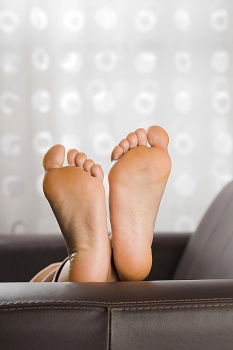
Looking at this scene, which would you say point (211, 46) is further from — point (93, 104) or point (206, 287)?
point (206, 287)

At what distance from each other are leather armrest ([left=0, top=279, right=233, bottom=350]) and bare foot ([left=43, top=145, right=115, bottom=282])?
232 mm

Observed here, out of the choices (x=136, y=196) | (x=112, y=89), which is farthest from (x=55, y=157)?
(x=112, y=89)

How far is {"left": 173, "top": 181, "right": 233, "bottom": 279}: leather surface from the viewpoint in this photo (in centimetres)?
134

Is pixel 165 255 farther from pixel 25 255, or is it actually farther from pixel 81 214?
pixel 81 214

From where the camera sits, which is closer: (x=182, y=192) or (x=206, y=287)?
(x=206, y=287)

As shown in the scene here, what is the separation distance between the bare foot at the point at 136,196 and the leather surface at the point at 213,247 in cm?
19

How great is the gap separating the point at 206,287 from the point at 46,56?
2.08 meters

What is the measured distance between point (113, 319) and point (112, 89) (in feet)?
6.95

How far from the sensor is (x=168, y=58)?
2900 mm

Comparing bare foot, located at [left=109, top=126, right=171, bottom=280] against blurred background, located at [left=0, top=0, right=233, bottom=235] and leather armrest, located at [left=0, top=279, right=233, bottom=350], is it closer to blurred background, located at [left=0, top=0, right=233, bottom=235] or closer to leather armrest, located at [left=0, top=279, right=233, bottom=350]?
leather armrest, located at [left=0, top=279, right=233, bottom=350]

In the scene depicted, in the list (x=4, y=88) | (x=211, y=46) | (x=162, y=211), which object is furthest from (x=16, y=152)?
(x=211, y=46)

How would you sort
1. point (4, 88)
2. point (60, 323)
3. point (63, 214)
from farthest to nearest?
point (4, 88) → point (63, 214) → point (60, 323)

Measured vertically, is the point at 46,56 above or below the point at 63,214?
above

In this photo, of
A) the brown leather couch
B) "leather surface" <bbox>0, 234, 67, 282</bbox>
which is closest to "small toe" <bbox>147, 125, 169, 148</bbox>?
the brown leather couch
